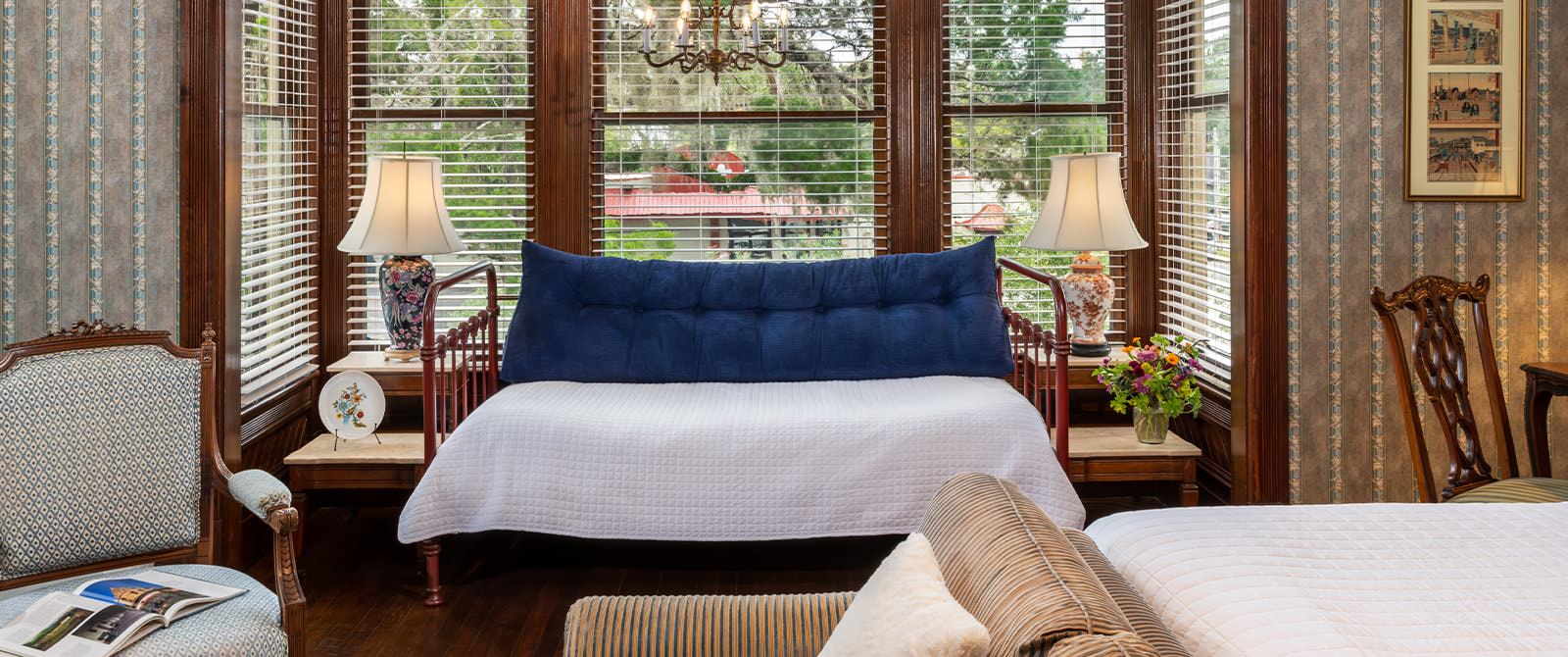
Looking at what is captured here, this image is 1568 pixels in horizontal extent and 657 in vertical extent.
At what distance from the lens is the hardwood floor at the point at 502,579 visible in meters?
3.46

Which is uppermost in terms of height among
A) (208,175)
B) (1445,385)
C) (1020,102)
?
(1020,102)

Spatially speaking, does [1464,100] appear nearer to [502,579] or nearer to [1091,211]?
[1091,211]

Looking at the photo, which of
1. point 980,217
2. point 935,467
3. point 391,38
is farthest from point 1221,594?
point 391,38

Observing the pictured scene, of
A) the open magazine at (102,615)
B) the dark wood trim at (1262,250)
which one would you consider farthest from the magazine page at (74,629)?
the dark wood trim at (1262,250)

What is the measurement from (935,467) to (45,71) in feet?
9.19

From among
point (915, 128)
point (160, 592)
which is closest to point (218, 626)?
point (160, 592)

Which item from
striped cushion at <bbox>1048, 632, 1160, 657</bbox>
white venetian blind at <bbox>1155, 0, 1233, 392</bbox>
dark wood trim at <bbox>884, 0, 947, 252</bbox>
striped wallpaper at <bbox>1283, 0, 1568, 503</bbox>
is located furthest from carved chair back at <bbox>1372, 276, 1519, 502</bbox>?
striped cushion at <bbox>1048, 632, 1160, 657</bbox>

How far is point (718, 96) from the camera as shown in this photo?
16.4ft

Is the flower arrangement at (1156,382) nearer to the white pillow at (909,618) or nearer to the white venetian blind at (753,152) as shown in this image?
the white venetian blind at (753,152)

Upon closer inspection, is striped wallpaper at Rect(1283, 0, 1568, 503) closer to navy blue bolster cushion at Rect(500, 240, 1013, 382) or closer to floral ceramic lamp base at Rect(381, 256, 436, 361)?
navy blue bolster cushion at Rect(500, 240, 1013, 382)

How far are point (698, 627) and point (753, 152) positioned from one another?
315 centimetres

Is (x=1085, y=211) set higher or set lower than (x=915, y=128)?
lower

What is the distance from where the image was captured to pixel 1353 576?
195 cm

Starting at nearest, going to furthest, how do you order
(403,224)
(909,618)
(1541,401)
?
1. (909,618)
2. (1541,401)
3. (403,224)
